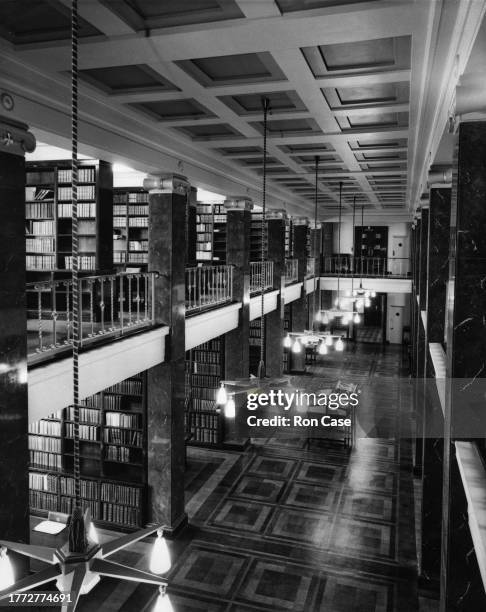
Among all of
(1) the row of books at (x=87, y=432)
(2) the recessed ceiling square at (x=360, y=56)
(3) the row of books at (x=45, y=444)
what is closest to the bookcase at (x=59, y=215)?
(1) the row of books at (x=87, y=432)

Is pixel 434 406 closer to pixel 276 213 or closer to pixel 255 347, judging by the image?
pixel 276 213

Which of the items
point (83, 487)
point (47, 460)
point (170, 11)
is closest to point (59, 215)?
point (47, 460)

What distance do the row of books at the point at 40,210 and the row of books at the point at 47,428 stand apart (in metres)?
3.24

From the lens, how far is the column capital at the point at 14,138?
372 cm

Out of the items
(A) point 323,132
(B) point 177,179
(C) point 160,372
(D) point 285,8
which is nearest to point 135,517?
(C) point 160,372

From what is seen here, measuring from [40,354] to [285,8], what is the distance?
129 inches

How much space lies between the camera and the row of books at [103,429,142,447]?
7.60 metres

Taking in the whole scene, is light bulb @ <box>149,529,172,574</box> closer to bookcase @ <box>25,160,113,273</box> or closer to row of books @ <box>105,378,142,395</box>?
row of books @ <box>105,378,142,395</box>

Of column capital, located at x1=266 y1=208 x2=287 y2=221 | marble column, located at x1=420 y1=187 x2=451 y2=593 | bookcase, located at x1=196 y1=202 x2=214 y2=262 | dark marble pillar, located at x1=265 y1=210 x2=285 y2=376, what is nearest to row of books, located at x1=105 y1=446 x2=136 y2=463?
marble column, located at x1=420 y1=187 x2=451 y2=593

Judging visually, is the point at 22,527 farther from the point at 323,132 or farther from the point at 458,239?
the point at 323,132

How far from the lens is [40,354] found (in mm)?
4570

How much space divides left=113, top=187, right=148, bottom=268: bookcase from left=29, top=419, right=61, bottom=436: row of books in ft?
12.3

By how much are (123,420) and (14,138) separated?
480cm

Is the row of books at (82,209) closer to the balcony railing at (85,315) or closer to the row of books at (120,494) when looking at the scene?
the balcony railing at (85,315)
